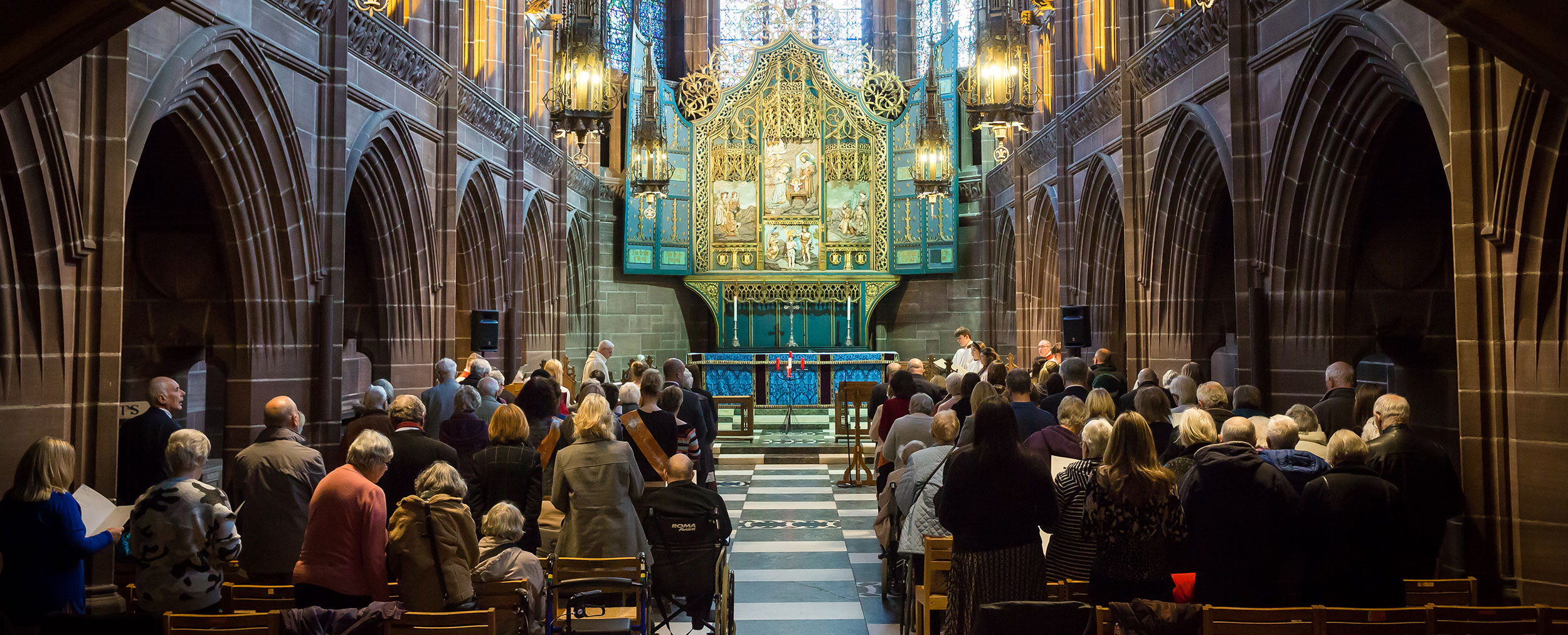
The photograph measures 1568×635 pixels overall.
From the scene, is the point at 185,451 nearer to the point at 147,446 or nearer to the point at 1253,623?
the point at 147,446

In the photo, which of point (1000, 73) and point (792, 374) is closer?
point (1000, 73)

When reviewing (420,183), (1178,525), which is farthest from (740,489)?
(1178,525)

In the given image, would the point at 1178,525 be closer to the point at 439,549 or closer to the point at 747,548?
the point at 439,549

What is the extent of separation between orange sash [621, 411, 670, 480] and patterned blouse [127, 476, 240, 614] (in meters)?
2.60

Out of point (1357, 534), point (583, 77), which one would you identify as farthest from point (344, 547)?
point (583, 77)

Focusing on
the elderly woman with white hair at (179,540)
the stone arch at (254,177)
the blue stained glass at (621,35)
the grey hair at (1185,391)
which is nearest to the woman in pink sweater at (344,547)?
the elderly woman with white hair at (179,540)

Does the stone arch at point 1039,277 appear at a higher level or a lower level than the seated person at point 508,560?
higher

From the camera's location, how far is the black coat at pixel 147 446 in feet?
20.2

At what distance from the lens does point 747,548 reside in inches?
342

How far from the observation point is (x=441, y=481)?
443 cm

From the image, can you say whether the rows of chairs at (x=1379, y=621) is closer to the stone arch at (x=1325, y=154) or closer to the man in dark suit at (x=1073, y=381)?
the stone arch at (x=1325, y=154)

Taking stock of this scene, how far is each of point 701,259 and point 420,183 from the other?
10265 millimetres

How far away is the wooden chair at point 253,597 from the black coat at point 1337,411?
5.84m

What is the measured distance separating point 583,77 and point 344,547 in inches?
273
